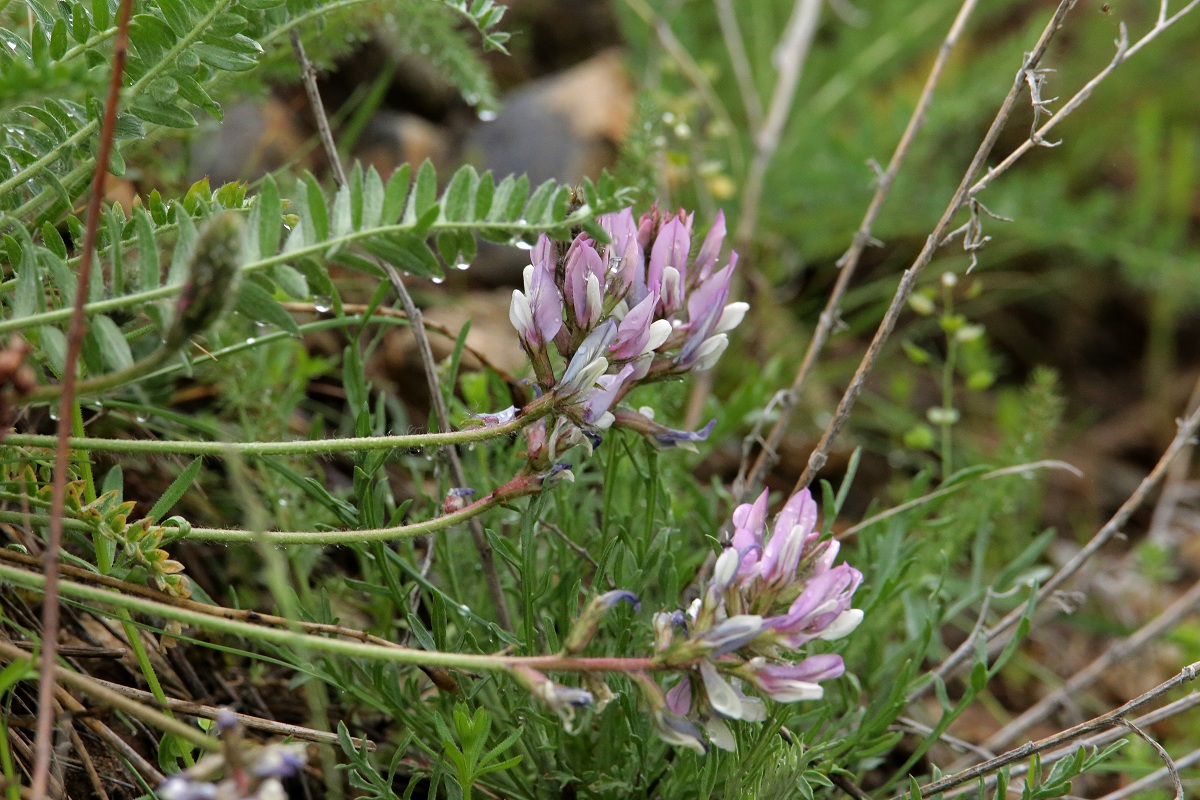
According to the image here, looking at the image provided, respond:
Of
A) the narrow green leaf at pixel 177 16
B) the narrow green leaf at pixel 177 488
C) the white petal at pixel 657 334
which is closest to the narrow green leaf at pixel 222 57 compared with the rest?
the narrow green leaf at pixel 177 16

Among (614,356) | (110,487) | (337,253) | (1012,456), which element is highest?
(337,253)

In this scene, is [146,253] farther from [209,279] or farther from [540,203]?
[540,203]

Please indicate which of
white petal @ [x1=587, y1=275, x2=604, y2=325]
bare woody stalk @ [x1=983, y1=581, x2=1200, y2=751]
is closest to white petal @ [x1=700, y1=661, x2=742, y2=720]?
white petal @ [x1=587, y1=275, x2=604, y2=325]

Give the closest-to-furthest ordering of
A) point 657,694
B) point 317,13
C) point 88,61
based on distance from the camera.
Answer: point 657,694 → point 88,61 → point 317,13

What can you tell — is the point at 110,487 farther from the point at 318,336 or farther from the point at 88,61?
the point at 318,336

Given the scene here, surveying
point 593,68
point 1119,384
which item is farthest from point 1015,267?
point 593,68

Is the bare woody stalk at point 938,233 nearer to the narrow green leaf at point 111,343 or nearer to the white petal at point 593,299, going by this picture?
the white petal at point 593,299
